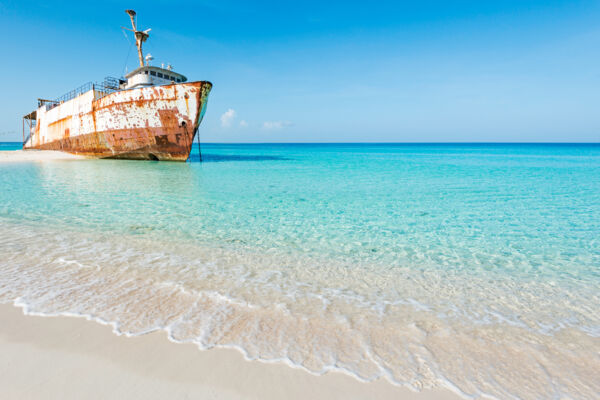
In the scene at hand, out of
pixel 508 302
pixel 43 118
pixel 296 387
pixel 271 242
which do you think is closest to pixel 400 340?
pixel 296 387

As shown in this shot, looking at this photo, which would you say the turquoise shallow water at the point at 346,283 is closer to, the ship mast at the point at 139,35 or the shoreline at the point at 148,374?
the shoreline at the point at 148,374

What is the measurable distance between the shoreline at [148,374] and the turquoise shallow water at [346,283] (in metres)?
0.11

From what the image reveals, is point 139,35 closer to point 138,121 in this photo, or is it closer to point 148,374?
point 138,121

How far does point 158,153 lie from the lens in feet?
62.7

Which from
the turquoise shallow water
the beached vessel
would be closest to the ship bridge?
the beached vessel

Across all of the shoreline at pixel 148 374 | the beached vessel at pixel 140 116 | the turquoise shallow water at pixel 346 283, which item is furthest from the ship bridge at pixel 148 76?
the shoreline at pixel 148 374

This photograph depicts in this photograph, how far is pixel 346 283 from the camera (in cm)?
315

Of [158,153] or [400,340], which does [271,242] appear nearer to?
[400,340]

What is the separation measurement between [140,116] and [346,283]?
60.3ft

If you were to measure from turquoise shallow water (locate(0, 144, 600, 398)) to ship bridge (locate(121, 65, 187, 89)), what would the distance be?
14.7m

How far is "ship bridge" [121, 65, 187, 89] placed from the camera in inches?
738

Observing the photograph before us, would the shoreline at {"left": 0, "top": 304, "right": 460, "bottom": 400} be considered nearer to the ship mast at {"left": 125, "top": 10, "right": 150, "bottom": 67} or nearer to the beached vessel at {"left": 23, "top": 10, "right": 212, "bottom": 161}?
the beached vessel at {"left": 23, "top": 10, "right": 212, "bottom": 161}

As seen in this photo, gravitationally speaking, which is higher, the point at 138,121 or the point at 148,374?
the point at 138,121

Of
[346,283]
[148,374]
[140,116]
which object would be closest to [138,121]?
[140,116]
